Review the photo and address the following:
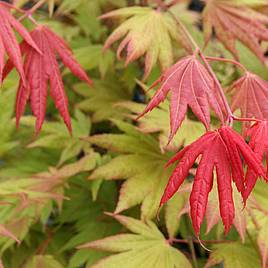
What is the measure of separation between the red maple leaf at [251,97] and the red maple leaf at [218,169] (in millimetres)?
214

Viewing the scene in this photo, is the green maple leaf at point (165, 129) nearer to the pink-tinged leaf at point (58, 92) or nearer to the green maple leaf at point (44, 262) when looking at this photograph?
the pink-tinged leaf at point (58, 92)

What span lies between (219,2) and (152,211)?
21.0 inches

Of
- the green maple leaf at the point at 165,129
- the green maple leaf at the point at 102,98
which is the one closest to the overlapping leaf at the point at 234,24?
the green maple leaf at the point at 165,129

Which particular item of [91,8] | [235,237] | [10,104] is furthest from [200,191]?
[91,8]

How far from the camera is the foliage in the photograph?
2.87 feet

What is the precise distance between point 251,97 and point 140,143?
0.28 m

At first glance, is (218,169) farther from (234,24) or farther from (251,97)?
(234,24)

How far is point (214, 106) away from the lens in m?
0.90

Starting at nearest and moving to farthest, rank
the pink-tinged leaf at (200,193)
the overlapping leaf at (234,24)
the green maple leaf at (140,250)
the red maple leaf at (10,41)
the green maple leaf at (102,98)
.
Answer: the pink-tinged leaf at (200,193)
the red maple leaf at (10,41)
the green maple leaf at (140,250)
the overlapping leaf at (234,24)
the green maple leaf at (102,98)

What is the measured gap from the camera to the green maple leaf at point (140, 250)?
3.52 feet

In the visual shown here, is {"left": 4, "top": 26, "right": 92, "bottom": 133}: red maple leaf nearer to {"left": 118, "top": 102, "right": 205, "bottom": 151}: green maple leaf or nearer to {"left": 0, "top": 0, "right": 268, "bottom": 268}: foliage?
{"left": 0, "top": 0, "right": 268, "bottom": 268}: foliage

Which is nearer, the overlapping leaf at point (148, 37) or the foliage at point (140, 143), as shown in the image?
the foliage at point (140, 143)

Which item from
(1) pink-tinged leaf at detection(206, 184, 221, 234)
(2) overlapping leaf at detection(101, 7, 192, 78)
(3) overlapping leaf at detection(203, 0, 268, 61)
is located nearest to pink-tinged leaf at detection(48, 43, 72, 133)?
(2) overlapping leaf at detection(101, 7, 192, 78)

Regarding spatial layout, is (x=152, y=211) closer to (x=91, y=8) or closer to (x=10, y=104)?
(x=10, y=104)
